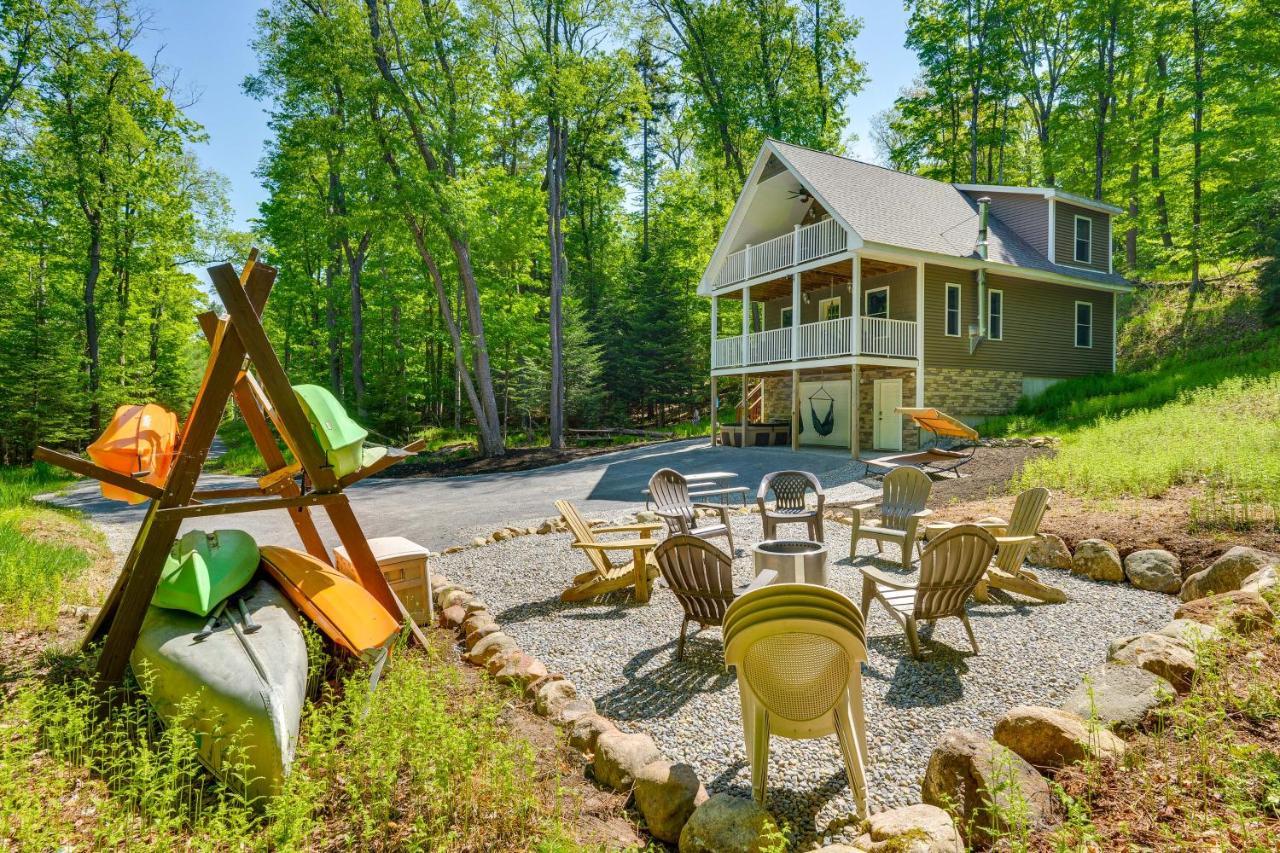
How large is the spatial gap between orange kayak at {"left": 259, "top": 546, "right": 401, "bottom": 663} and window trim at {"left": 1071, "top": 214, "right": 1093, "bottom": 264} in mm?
20827

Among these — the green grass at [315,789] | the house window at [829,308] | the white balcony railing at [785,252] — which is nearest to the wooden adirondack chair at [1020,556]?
the green grass at [315,789]

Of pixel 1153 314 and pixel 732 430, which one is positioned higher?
pixel 1153 314

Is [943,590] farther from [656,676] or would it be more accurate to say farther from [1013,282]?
[1013,282]

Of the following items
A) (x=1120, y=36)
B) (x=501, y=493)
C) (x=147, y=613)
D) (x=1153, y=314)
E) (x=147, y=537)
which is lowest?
(x=501, y=493)

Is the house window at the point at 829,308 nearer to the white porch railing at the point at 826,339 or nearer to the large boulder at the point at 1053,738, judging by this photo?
the white porch railing at the point at 826,339

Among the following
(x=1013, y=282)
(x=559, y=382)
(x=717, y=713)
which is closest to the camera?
(x=717, y=713)

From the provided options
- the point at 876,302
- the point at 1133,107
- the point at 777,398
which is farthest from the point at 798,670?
the point at 1133,107

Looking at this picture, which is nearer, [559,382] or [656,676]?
[656,676]

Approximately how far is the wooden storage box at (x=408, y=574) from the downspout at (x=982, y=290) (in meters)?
15.2

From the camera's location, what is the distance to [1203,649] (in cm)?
303

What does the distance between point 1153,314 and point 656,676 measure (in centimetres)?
2321

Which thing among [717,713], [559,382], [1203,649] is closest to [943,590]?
[1203,649]

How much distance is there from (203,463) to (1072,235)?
21484mm

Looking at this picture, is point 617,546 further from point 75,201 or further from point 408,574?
point 75,201
